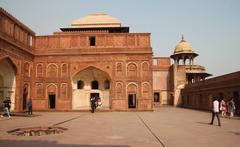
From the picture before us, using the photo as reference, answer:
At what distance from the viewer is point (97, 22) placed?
29391 millimetres

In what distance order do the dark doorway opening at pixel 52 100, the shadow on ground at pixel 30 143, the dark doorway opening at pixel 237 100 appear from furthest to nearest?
1. the dark doorway opening at pixel 52 100
2. the dark doorway opening at pixel 237 100
3. the shadow on ground at pixel 30 143

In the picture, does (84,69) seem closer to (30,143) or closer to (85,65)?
(85,65)

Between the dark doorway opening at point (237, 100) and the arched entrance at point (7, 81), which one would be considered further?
the arched entrance at point (7, 81)

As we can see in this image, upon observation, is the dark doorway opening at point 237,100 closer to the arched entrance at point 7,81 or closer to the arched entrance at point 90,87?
the arched entrance at point 90,87

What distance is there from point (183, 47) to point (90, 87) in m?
18.2

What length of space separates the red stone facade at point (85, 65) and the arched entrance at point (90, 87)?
1417 mm

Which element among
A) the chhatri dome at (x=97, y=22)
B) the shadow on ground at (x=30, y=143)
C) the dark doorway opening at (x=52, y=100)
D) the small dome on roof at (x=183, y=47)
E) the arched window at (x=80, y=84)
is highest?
the chhatri dome at (x=97, y=22)

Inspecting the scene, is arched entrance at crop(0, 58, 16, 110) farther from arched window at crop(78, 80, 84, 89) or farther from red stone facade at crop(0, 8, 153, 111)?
A: arched window at crop(78, 80, 84, 89)

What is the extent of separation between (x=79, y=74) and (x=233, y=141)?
62.4 feet

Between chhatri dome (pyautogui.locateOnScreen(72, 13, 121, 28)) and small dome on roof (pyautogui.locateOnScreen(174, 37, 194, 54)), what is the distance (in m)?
12.5

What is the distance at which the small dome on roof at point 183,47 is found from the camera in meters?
37.7

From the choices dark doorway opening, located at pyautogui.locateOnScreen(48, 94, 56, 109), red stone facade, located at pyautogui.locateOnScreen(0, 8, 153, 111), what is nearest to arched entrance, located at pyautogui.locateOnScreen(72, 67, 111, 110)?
red stone facade, located at pyautogui.locateOnScreen(0, 8, 153, 111)

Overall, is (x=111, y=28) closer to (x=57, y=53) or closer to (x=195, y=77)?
(x=57, y=53)

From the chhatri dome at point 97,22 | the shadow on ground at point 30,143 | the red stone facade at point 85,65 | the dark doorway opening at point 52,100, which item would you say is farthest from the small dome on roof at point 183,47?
the shadow on ground at point 30,143
